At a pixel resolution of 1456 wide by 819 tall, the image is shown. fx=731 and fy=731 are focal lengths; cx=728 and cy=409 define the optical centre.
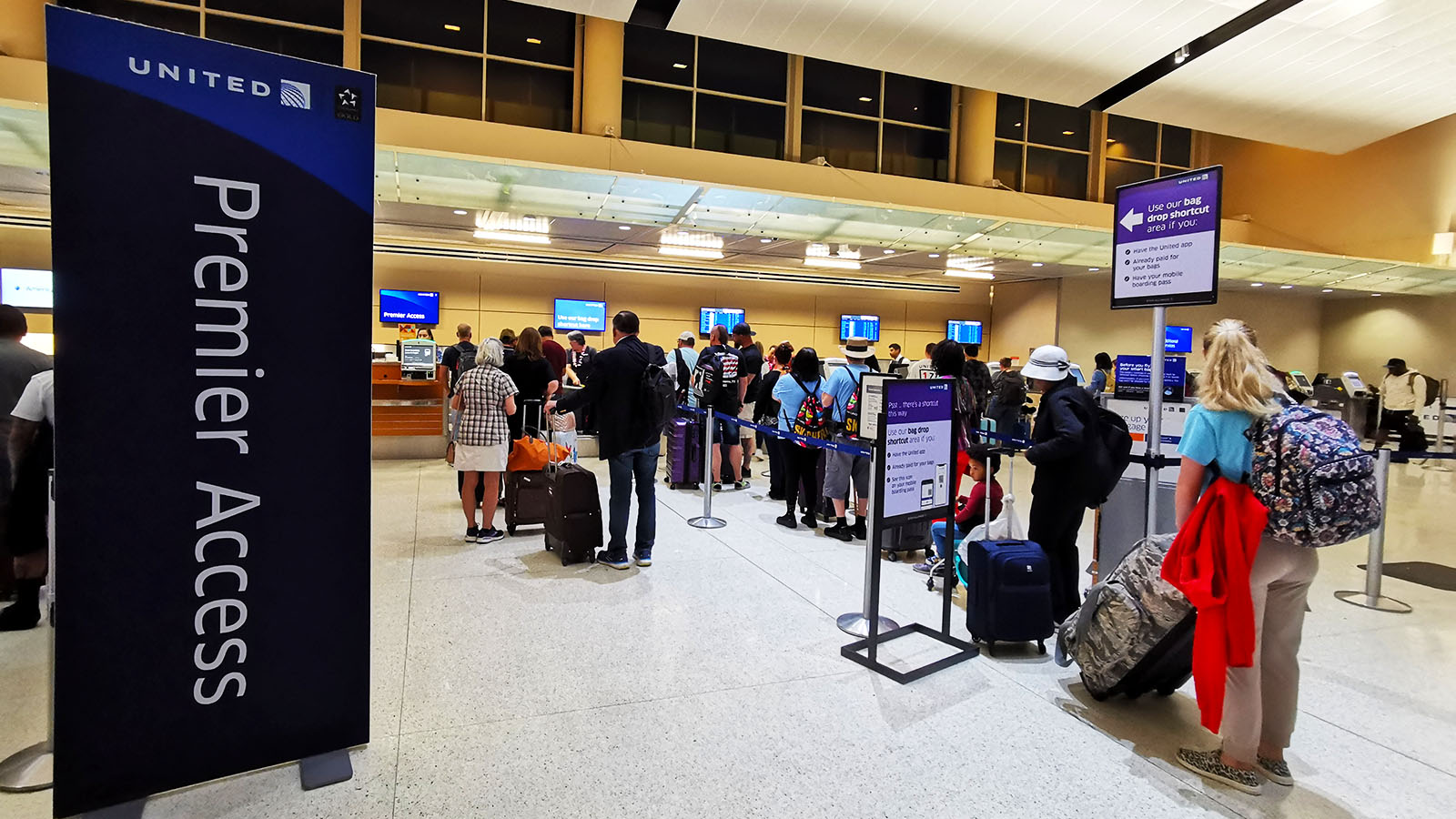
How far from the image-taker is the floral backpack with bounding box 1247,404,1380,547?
234 centimetres

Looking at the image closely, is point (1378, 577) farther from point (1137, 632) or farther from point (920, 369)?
point (920, 369)

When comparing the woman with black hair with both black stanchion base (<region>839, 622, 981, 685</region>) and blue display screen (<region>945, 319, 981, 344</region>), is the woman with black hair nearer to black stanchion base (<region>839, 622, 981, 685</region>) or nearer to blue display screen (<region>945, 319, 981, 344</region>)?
black stanchion base (<region>839, 622, 981, 685</region>)

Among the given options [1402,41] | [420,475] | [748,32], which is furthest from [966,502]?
[1402,41]

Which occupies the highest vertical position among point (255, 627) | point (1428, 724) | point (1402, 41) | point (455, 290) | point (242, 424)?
point (1402, 41)

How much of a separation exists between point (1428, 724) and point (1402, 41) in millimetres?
11414

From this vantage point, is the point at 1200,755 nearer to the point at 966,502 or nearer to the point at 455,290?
the point at 966,502

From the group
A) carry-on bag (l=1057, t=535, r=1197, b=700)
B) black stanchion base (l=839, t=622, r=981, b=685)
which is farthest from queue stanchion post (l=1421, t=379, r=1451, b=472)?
black stanchion base (l=839, t=622, r=981, b=685)

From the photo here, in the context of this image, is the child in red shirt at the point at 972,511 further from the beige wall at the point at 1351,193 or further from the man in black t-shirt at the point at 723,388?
the beige wall at the point at 1351,193

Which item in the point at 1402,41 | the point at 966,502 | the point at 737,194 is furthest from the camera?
the point at 1402,41

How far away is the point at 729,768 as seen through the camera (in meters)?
2.55

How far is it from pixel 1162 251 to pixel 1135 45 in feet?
28.0

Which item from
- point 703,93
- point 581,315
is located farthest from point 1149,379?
point 581,315

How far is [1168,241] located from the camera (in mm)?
3734

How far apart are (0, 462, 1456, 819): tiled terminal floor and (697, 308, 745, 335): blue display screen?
11.0 meters
